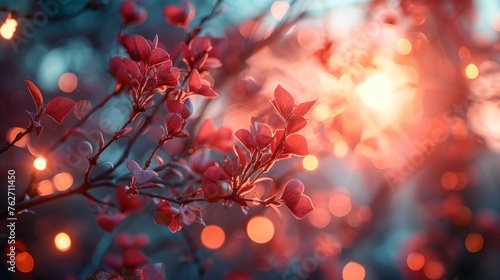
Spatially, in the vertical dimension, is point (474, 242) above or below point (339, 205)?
above

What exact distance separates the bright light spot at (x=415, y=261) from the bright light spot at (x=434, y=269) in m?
0.04

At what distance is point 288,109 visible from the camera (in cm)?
74

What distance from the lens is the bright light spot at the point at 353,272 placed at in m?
2.71

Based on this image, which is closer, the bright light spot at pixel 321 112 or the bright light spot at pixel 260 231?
the bright light spot at pixel 321 112

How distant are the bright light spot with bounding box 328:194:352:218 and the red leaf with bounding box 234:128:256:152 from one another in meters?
2.28

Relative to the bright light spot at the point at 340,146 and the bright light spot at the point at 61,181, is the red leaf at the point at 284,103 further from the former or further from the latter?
the bright light spot at the point at 61,181

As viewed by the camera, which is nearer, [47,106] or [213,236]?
[47,106]

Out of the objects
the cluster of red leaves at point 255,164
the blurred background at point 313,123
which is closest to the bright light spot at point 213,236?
the blurred background at point 313,123

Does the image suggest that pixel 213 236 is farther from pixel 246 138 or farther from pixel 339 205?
pixel 246 138

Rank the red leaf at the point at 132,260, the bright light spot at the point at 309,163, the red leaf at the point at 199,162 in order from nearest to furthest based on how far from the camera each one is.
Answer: the red leaf at the point at 199,162
the red leaf at the point at 132,260
the bright light spot at the point at 309,163

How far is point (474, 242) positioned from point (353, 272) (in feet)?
3.10

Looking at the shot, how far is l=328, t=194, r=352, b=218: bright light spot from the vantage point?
9.71ft

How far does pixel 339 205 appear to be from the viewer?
3045 millimetres

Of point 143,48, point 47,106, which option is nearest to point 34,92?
point 47,106
